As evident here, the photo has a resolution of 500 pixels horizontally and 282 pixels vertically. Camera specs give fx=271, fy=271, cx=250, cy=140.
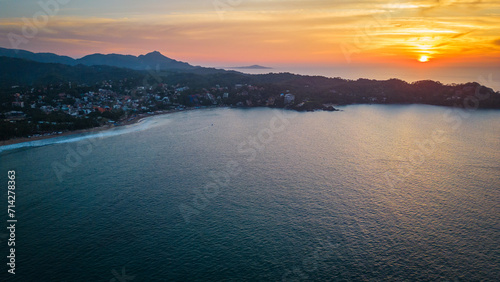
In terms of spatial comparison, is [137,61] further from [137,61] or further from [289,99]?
[289,99]

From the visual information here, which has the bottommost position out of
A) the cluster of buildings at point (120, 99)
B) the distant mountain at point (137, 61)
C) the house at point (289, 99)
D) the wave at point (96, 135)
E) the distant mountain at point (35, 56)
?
the wave at point (96, 135)

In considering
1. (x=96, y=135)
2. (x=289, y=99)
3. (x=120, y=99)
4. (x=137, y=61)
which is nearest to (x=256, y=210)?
(x=96, y=135)

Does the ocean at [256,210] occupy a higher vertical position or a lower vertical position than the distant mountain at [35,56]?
lower

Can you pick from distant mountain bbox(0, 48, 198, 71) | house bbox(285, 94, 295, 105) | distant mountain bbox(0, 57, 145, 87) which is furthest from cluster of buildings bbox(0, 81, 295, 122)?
distant mountain bbox(0, 48, 198, 71)

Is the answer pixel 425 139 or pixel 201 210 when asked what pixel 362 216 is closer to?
pixel 201 210

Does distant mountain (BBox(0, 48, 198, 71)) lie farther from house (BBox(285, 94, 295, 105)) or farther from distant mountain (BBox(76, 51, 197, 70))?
house (BBox(285, 94, 295, 105))

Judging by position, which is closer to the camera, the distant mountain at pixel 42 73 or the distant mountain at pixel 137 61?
the distant mountain at pixel 42 73

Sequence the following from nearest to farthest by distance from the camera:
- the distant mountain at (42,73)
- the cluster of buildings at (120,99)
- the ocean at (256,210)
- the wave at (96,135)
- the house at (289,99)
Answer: the ocean at (256,210), the wave at (96,135), the cluster of buildings at (120,99), the house at (289,99), the distant mountain at (42,73)

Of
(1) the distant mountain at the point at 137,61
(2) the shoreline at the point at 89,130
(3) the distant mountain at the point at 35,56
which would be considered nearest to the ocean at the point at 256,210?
(2) the shoreline at the point at 89,130

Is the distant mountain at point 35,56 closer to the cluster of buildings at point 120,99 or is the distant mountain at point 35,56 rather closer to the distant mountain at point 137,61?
the distant mountain at point 137,61
